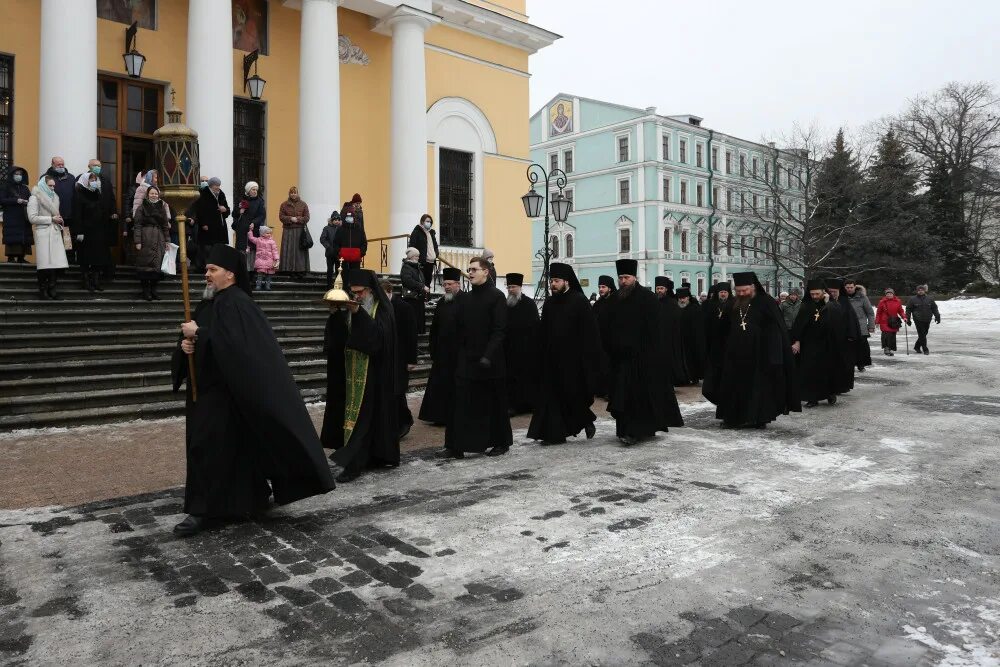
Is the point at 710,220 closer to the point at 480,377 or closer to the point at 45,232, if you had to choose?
the point at 45,232

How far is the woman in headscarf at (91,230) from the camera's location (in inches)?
437

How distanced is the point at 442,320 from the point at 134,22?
1098 cm

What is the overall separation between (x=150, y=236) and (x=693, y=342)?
385 inches

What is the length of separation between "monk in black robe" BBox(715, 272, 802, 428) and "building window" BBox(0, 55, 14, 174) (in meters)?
13.7

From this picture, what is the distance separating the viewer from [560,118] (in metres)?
57.3

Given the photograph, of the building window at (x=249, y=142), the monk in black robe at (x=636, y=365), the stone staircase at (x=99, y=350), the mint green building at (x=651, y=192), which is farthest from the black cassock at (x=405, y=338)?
the mint green building at (x=651, y=192)

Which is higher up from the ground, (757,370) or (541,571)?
(757,370)

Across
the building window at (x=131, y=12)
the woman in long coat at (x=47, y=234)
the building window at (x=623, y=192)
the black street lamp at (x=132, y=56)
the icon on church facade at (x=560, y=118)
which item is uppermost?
the icon on church facade at (x=560, y=118)

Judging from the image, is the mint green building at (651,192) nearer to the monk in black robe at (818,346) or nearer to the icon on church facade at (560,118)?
the icon on church facade at (560,118)

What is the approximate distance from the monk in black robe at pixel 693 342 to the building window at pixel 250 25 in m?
11.8

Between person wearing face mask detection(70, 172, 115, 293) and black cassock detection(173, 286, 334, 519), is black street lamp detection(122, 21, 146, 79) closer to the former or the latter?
person wearing face mask detection(70, 172, 115, 293)

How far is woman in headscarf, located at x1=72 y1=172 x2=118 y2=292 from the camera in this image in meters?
11.1

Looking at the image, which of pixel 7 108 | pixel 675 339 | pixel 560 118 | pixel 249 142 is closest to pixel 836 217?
pixel 560 118

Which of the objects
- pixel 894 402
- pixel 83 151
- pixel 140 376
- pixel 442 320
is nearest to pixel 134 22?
pixel 83 151
